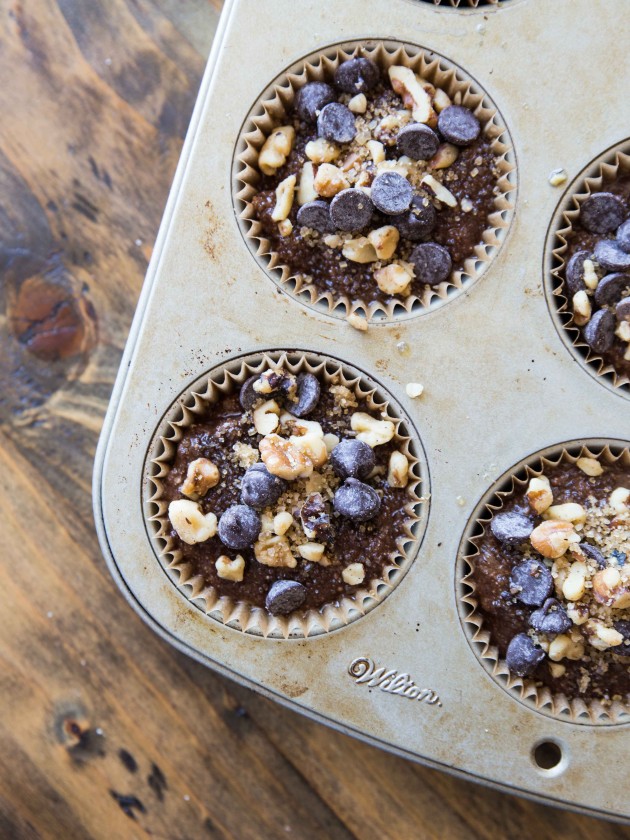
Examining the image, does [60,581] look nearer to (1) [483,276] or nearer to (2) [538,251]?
(1) [483,276]

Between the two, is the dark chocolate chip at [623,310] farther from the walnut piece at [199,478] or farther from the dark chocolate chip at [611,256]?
the walnut piece at [199,478]

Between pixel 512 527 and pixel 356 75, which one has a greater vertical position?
pixel 356 75

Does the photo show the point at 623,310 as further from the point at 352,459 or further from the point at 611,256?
the point at 352,459

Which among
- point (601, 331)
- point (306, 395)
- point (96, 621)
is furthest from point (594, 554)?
point (96, 621)

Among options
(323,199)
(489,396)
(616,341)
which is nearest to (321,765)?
(489,396)

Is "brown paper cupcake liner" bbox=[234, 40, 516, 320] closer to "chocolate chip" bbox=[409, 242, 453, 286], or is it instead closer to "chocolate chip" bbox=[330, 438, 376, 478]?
"chocolate chip" bbox=[409, 242, 453, 286]

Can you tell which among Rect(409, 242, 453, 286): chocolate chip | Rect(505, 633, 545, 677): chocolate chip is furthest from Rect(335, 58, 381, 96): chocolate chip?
Rect(505, 633, 545, 677): chocolate chip
